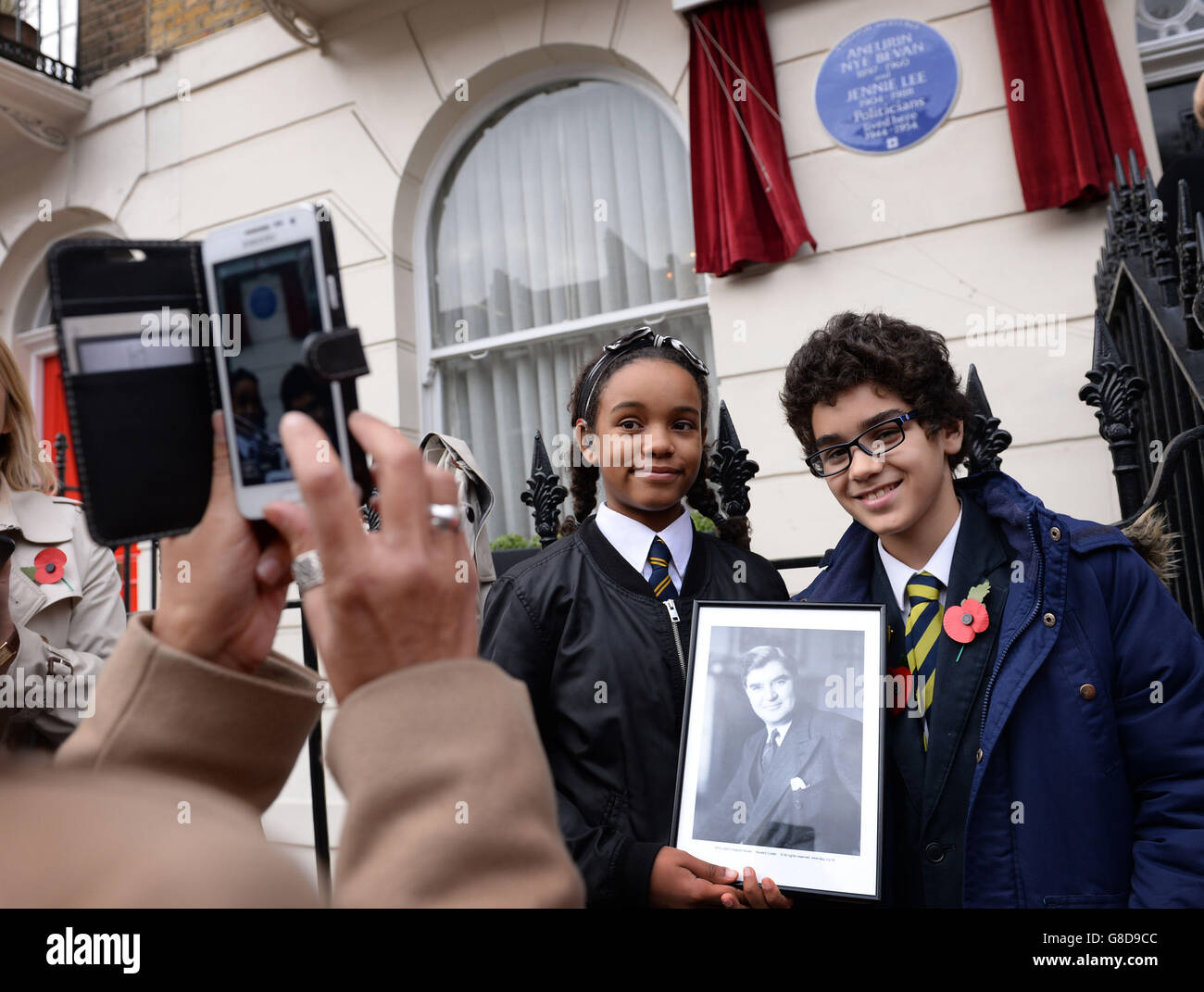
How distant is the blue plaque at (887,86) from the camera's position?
4.26 m

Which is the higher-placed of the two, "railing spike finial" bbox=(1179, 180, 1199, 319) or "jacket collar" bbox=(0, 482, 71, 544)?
"railing spike finial" bbox=(1179, 180, 1199, 319)

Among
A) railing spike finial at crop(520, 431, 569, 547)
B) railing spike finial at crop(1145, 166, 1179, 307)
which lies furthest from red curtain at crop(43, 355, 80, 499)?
railing spike finial at crop(1145, 166, 1179, 307)

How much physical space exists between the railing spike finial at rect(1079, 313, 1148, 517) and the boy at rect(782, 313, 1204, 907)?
2.64ft

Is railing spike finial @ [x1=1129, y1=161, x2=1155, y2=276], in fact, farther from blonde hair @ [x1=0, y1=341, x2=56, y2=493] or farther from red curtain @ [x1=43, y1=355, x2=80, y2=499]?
red curtain @ [x1=43, y1=355, x2=80, y2=499]

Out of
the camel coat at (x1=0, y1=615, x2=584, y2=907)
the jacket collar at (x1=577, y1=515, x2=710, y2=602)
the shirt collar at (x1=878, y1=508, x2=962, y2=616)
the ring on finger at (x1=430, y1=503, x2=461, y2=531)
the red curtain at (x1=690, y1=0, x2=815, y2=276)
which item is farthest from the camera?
the red curtain at (x1=690, y1=0, x2=815, y2=276)

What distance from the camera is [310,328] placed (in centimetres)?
80

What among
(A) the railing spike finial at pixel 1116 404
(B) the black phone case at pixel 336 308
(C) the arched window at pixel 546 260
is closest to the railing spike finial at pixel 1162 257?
(A) the railing spike finial at pixel 1116 404

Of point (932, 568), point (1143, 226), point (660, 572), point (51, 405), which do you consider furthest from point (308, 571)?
point (51, 405)

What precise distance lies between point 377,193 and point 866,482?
4.82m

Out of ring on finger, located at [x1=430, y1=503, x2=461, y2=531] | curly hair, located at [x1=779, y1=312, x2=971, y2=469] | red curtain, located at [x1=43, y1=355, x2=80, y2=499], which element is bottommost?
ring on finger, located at [x1=430, y1=503, x2=461, y2=531]

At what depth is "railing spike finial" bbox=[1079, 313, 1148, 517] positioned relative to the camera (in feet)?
7.53

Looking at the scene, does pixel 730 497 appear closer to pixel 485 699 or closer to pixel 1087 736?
pixel 1087 736

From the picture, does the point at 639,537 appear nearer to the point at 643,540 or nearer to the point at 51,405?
the point at 643,540

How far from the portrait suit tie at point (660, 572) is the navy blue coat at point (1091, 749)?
0.68 m
